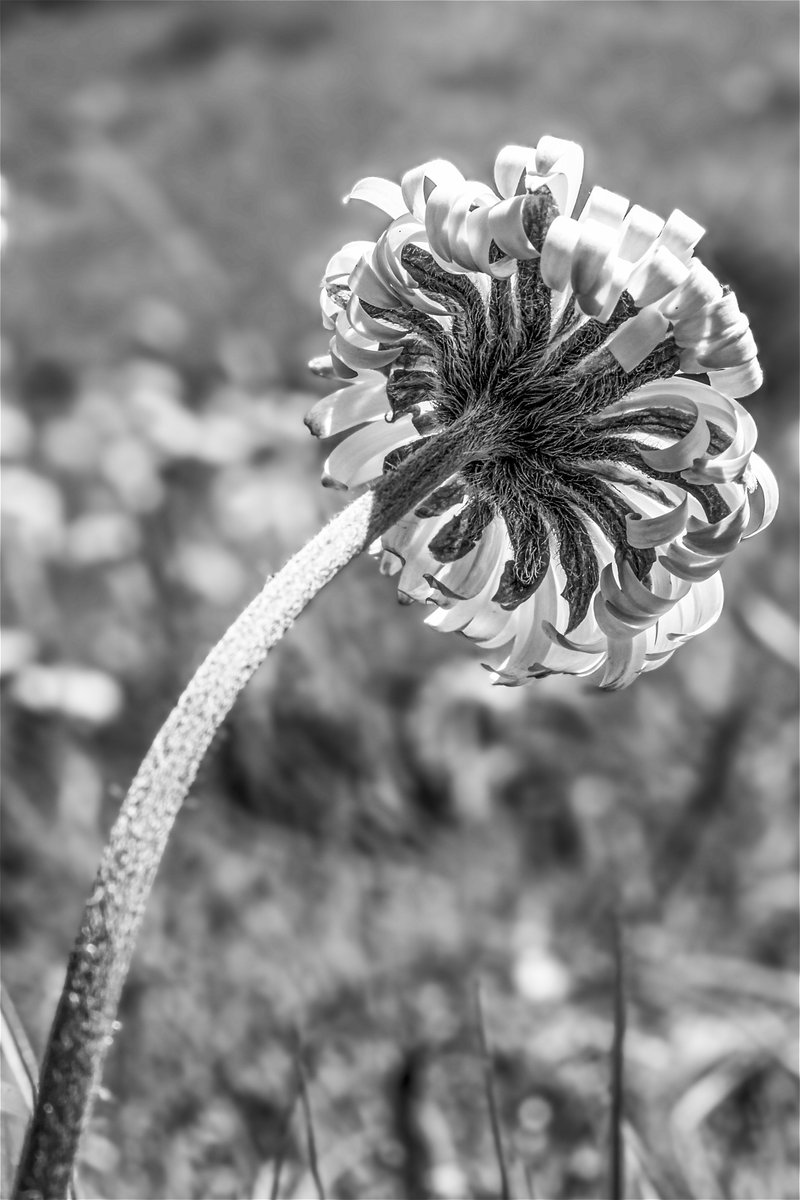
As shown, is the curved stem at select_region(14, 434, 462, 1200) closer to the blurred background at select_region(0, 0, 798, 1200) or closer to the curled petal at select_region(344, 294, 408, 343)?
the curled petal at select_region(344, 294, 408, 343)

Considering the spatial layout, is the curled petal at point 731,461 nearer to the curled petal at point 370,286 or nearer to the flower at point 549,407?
the flower at point 549,407

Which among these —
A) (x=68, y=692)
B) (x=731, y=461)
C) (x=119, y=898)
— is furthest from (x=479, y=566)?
(x=68, y=692)

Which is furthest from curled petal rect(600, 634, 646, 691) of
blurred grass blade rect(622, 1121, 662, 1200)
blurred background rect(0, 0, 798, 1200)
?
blurred background rect(0, 0, 798, 1200)

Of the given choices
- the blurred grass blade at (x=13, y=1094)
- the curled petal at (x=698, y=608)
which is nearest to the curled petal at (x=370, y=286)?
the curled petal at (x=698, y=608)

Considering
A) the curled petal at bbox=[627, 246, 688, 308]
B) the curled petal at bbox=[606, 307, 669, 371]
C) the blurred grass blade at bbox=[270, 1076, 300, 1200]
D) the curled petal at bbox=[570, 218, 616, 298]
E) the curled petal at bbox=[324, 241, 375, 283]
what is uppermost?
the curled petal at bbox=[324, 241, 375, 283]

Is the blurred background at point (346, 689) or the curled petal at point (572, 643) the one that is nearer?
the curled petal at point (572, 643)

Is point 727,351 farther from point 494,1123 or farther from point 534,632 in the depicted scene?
point 494,1123

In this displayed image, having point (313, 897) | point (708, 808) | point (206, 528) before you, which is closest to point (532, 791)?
point (708, 808)
